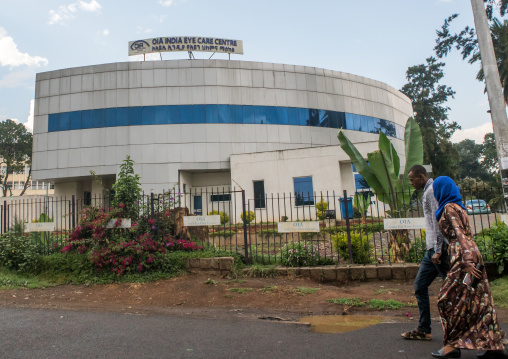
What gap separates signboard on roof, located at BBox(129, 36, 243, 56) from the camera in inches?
957

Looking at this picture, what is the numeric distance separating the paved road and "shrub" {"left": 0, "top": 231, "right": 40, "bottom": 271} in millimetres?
3677

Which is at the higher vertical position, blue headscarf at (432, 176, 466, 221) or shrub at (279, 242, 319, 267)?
blue headscarf at (432, 176, 466, 221)

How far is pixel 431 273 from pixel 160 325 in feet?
10.9

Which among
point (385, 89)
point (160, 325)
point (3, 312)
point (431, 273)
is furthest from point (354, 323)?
point (385, 89)

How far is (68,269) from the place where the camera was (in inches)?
312

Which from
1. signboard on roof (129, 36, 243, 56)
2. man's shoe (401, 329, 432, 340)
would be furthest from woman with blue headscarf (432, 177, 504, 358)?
signboard on roof (129, 36, 243, 56)

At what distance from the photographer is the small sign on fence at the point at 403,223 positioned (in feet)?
22.6

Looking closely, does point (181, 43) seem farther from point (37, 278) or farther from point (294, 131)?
point (37, 278)

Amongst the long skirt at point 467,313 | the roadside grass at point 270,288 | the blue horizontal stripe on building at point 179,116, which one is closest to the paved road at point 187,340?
the long skirt at point 467,313

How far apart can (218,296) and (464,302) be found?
13.3ft

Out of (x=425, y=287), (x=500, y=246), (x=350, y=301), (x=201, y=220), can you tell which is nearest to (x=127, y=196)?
(x=201, y=220)

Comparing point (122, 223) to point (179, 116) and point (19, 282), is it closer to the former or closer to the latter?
point (19, 282)

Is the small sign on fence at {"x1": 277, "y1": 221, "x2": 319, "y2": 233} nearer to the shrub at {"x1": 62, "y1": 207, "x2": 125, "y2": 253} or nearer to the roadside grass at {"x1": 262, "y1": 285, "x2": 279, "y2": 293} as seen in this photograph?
the roadside grass at {"x1": 262, "y1": 285, "x2": 279, "y2": 293}

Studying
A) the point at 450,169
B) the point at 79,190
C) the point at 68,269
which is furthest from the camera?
the point at 450,169
